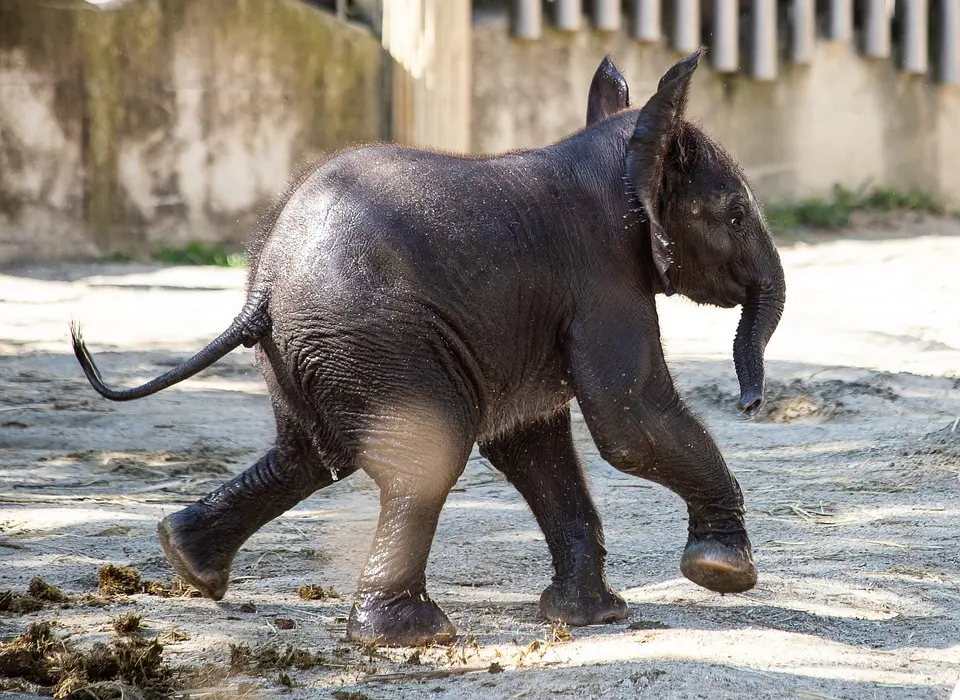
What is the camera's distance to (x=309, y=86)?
1094 cm

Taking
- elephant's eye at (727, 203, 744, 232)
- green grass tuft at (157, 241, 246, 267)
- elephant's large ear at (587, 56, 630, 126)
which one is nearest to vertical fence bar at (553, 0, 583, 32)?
green grass tuft at (157, 241, 246, 267)

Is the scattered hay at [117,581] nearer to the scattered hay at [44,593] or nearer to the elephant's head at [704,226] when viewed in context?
the scattered hay at [44,593]

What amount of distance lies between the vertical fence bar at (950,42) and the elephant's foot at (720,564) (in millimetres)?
10071

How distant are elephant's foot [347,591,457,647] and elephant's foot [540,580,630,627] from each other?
43 cm

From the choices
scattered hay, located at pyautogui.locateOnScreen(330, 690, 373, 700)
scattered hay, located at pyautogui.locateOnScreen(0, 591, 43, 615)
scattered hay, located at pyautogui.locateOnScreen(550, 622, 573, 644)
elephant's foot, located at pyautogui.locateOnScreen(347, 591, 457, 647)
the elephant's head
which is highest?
the elephant's head

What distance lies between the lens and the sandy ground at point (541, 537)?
3471 millimetres

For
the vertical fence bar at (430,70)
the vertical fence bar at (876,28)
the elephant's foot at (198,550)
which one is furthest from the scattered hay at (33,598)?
the vertical fence bar at (876,28)

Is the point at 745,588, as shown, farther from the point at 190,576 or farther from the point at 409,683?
the point at 190,576

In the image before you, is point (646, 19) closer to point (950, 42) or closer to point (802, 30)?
point (802, 30)

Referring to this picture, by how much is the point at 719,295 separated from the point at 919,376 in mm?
3132

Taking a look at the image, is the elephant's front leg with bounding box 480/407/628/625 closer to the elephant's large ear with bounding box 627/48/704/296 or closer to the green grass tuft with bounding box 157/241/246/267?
the elephant's large ear with bounding box 627/48/704/296

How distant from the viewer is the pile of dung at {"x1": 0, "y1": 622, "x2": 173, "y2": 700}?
3.20 meters

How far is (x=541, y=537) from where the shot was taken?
16.3 ft

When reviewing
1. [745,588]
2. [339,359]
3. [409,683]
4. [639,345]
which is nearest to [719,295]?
[639,345]
